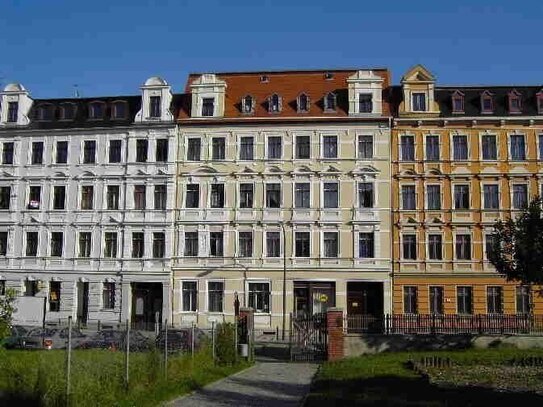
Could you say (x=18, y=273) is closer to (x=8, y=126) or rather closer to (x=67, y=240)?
(x=67, y=240)

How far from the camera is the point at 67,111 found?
49.5 metres

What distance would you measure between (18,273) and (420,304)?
27357mm

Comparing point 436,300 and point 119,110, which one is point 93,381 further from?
point 119,110

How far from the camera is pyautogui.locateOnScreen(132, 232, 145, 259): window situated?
46.5m

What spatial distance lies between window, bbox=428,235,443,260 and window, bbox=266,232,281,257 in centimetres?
992

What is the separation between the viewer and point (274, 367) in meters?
26.5

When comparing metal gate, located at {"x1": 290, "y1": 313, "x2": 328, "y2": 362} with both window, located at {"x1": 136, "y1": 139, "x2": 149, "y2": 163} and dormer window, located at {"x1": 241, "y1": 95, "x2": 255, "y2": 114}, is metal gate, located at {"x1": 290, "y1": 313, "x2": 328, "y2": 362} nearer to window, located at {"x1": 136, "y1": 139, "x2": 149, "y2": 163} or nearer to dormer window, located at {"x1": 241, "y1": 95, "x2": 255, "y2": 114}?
dormer window, located at {"x1": 241, "y1": 95, "x2": 255, "y2": 114}

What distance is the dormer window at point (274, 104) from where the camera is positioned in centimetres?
4722

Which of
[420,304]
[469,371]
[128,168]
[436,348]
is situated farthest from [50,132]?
[469,371]

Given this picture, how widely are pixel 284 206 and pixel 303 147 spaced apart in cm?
425

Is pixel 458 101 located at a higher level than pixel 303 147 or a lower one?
higher

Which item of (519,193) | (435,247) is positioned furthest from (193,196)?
(519,193)

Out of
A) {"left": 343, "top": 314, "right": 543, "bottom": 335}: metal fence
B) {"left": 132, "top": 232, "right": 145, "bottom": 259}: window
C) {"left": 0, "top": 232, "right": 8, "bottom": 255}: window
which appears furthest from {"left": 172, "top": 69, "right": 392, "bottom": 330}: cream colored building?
{"left": 0, "top": 232, "right": 8, "bottom": 255}: window

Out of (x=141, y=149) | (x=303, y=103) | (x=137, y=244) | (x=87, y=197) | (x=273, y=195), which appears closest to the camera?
(x=273, y=195)
